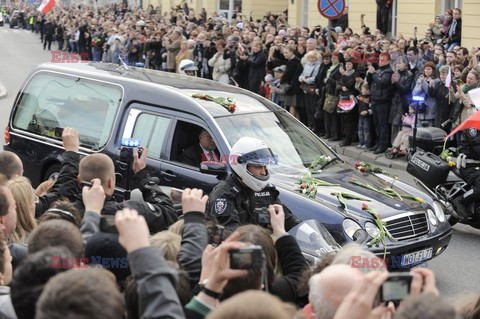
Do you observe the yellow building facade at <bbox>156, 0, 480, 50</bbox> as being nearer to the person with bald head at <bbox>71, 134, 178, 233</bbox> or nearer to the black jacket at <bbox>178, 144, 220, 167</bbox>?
the black jacket at <bbox>178, 144, 220, 167</bbox>

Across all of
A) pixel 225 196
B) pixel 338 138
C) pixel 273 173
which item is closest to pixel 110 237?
pixel 225 196

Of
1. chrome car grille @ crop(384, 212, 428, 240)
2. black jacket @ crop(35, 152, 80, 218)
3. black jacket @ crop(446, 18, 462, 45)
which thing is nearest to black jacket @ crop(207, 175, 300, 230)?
black jacket @ crop(35, 152, 80, 218)

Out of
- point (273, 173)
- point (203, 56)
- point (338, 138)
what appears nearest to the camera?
point (273, 173)

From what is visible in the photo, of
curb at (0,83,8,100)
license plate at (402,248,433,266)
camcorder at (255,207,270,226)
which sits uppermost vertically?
camcorder at (255,207,270,226)

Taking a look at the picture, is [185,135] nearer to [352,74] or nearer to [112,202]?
[112,202]

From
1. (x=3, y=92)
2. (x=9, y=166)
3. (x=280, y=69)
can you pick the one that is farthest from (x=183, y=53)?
(x=9, y=166)

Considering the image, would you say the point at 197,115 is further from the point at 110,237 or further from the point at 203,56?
the point at 203,56

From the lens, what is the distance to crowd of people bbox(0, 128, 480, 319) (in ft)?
9.35

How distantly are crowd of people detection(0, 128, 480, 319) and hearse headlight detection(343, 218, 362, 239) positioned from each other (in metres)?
2.18

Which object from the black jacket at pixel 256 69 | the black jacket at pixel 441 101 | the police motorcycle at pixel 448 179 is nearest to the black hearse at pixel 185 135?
the police motorcycle at pixel 448 179

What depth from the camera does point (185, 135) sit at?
880cm

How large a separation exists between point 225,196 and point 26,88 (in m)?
4.84

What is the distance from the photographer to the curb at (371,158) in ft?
47.8

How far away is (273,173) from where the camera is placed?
834 cm
